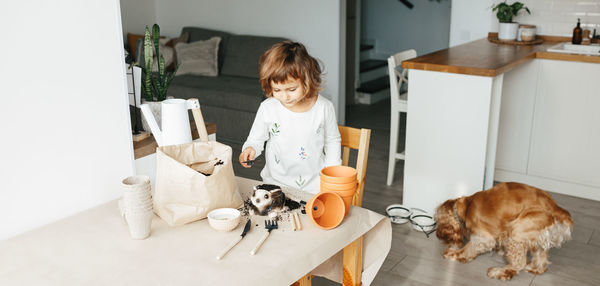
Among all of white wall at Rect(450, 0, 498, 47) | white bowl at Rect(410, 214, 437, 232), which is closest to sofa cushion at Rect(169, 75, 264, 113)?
white wall at Rect(450, 0, 498, 47)

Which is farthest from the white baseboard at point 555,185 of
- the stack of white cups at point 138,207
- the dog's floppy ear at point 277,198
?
the stack of white cups at point 138,207

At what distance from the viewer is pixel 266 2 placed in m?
5.23

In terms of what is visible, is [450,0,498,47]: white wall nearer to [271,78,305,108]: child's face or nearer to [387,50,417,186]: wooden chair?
[387,50,417,186]: wooden chair

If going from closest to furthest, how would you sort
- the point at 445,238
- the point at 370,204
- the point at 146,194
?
1. the point at 146,194
2. the point at 445,238
3. the point at 370,204

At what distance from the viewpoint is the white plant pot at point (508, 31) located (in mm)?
3861

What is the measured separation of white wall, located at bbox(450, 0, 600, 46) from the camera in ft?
12.4

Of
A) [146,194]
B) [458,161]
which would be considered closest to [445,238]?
[458,161]

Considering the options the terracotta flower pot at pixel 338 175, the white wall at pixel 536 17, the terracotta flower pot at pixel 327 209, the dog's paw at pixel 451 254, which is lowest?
the dog's paw at pixel 451 254

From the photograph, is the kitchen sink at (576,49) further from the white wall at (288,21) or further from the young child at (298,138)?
the young child at (298,138)

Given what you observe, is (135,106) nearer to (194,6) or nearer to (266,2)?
(266,2)

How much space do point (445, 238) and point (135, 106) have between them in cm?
158

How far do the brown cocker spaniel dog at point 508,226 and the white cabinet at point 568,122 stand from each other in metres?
1.08

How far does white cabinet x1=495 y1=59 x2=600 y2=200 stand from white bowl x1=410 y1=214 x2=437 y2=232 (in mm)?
967

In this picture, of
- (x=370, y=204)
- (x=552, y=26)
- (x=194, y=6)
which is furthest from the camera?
(x=194, y=6)
